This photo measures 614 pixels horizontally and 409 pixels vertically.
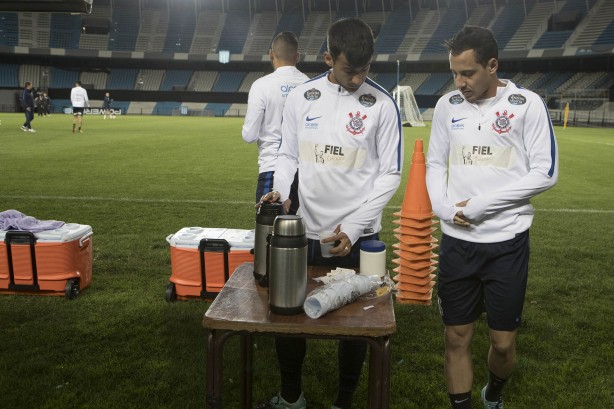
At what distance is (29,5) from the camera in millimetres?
3965

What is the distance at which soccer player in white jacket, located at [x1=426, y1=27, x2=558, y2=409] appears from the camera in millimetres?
2730

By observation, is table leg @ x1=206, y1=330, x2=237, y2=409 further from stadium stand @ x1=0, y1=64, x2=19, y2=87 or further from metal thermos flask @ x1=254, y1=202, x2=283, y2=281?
stadium stand @ x1=0, y1=64, x2=19, y2=87

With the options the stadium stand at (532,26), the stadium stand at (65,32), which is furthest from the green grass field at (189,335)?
the stadium stand at (65,32)

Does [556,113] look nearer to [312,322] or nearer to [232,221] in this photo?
[232,221]

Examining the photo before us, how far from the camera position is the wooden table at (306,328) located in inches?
80.9

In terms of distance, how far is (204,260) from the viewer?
493 cm

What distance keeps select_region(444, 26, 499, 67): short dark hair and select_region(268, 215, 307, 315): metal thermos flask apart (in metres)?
1.24

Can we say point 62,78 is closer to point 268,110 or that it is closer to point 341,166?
point 268,110

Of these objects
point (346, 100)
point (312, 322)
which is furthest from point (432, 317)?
point (312, 322)

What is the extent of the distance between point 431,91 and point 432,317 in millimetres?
48457


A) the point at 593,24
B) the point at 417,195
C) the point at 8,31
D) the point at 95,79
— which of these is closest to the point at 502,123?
the point at 417,195

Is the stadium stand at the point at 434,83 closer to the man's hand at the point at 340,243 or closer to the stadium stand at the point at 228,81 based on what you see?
the stadium stand at the point at 228,81

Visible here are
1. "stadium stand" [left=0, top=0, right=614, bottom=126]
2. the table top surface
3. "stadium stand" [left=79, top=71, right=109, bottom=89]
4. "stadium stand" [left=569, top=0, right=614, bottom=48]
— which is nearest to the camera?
the table top surface

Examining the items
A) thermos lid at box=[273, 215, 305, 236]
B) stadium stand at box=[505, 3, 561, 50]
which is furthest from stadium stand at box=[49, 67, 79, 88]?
thermos lid at box=[273, 215, 305, 236]
